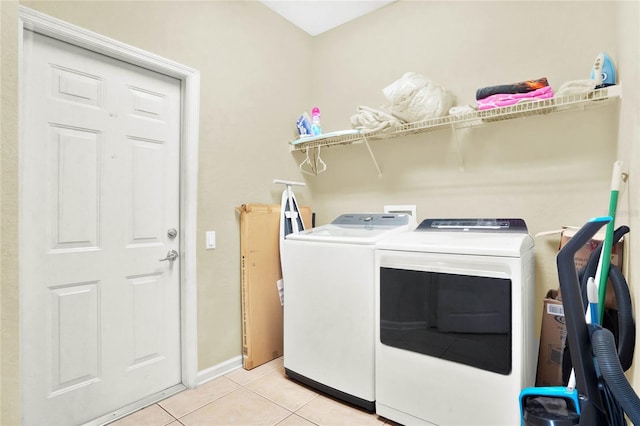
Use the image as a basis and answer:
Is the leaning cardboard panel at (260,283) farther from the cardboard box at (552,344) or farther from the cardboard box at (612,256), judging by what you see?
the cardboard box at (612,256)

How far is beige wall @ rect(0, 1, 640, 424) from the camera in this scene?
1.87m

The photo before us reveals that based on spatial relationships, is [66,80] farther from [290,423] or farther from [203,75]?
[290,423]

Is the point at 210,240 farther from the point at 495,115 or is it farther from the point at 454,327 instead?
the point at 495,115

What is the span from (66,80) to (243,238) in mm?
1391

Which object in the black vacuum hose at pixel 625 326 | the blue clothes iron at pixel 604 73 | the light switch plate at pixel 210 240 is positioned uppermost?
the blue clothes iron at pixel 604 73

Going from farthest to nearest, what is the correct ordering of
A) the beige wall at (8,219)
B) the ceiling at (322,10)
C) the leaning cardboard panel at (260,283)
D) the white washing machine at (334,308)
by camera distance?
the ceiling at (322,10)
the leaning cardboard panel at (260,283)
the white washing machine at (334,308)
the beige wall at (8,219)

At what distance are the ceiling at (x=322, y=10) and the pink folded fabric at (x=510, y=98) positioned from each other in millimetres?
1351

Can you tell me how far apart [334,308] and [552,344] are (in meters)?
1.21

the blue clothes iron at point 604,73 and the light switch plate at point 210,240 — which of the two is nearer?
the blue clothes iron at point 604,73

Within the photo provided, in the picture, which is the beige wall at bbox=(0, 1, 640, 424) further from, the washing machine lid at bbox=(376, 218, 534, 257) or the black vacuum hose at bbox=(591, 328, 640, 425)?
the black vacuum hose at bbox=(591, 328, 640, 425)

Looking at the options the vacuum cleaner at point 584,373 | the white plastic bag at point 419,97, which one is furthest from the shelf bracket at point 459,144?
the vacuum cleaner at point 584,373

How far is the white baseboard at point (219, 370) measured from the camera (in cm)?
222

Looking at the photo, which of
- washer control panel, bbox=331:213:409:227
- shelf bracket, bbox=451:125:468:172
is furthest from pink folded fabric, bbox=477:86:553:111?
washer control panel, bbox=331:213:409:227

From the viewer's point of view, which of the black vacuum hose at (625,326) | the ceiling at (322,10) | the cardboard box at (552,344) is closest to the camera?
the black vacuum hose at (625,326)
